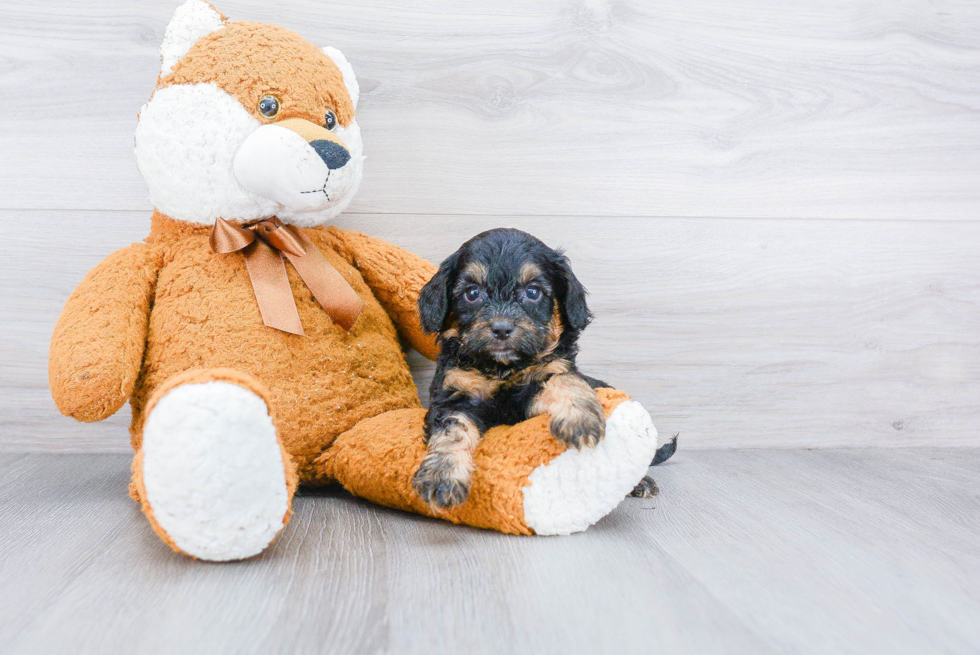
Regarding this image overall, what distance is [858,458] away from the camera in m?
2.01

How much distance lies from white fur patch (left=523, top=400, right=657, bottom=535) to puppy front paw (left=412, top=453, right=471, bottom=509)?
130 mm

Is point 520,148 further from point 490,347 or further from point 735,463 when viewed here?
point 735,463

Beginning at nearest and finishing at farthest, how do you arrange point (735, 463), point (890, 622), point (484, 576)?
point (890, 622) < point (484, 576) < point (735, 463)

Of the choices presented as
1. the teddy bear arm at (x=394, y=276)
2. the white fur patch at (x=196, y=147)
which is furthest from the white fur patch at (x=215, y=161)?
the teddy bear arm at (x=394, y=276)

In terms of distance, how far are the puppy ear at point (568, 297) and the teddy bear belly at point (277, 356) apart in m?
0.49

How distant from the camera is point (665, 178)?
2.00 m

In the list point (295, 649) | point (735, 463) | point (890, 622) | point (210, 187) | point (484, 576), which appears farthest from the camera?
point (735, 463)

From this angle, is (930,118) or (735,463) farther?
(930,118)

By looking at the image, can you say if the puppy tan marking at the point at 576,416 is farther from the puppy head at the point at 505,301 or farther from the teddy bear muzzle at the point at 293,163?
the teddy bear muzzle at the point at 293,163

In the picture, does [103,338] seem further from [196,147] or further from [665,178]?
[665,178]

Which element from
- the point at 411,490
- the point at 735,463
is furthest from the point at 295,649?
the point at 735,463

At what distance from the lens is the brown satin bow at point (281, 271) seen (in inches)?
58.7

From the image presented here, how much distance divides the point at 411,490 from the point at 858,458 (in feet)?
4.65

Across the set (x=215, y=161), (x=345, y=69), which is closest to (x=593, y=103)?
(x=345, y=69)
